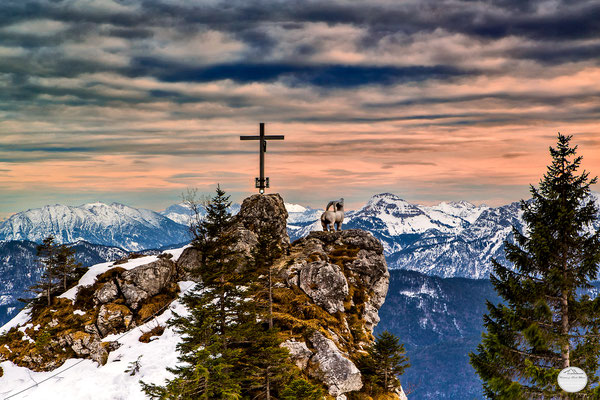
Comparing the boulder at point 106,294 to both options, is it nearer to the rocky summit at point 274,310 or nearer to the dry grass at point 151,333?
the rocky summit at point 274,310

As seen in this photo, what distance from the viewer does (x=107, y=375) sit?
33188mm

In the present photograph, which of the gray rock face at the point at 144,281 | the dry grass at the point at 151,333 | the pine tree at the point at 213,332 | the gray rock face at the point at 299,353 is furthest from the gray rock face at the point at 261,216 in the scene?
the gray rock face at the point at 299,353

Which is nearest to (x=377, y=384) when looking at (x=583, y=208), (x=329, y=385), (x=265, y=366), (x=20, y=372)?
(x=329, y=385)

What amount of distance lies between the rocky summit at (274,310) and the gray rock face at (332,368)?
72mm

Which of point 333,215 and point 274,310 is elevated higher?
point 333,215

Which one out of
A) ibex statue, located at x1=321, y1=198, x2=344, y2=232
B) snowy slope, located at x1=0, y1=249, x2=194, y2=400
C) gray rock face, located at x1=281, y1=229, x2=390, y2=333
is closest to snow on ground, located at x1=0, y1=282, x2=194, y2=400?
snowy slope, located at x1=0, y1=249, x2=194, y2=400

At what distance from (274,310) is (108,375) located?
14.5 metres

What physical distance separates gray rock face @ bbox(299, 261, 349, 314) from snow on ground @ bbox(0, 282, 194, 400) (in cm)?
1308

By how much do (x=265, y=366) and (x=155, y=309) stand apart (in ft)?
57.2

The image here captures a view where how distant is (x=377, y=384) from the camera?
34.8 m

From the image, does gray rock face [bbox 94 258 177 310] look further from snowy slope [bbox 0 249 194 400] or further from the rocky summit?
snowy slope [bbox 0 249 194 400]

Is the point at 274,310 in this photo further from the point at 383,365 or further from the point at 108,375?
the point at 108,375

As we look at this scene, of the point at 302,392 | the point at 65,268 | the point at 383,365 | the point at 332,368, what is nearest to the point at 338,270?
the point at 383,365

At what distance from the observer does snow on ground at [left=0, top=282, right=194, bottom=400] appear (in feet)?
104
